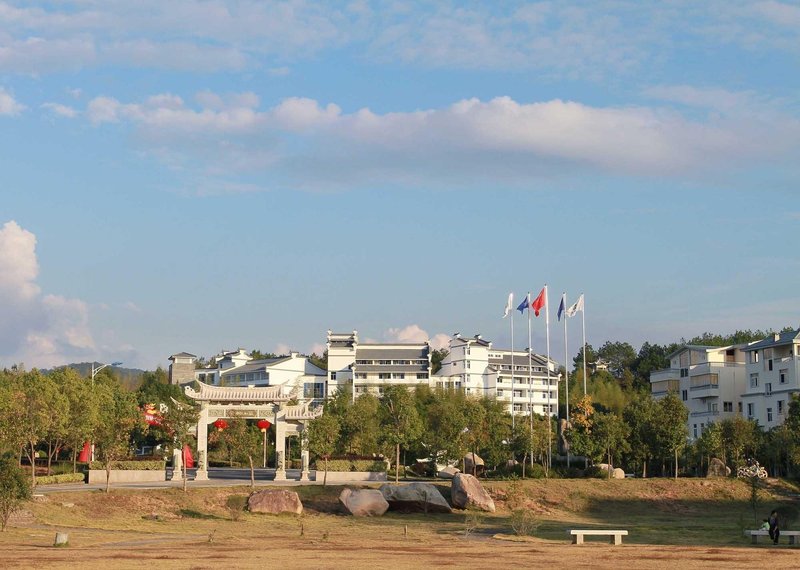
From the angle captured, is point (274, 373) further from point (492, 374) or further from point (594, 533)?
point (594, 533)

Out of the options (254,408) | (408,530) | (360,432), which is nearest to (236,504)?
(408,530)

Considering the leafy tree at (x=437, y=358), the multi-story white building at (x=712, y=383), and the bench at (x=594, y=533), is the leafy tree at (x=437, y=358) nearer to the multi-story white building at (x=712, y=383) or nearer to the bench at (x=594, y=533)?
the multi-story white building at (x=712, y=383)

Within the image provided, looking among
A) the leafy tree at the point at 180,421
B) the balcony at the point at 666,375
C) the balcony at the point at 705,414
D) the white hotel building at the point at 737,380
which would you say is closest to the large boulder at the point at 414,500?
the leafy tree at the point at 180,421

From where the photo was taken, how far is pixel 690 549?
38.8 meters

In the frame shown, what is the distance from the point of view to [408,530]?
47688 mm

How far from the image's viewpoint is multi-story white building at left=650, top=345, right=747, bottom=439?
101500 mm

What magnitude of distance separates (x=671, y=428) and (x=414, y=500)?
25249 mm

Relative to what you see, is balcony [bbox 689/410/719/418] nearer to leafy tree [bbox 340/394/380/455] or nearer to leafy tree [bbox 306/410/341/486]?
leafy tree [bbox 340/394/380/455]

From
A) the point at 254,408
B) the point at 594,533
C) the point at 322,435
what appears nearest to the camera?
the point at 594,533

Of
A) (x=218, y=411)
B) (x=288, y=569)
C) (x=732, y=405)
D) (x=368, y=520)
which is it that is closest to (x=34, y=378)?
(x=218, y=411)

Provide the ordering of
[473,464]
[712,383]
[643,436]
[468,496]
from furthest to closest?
[712,383] → [643,436] → [473,464] → [468,496]

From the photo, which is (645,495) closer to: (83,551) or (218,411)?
(218,411)

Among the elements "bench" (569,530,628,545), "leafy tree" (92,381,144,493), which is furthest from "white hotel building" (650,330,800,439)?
"bench" (569,530,628,545)

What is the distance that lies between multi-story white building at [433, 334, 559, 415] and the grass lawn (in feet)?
219
